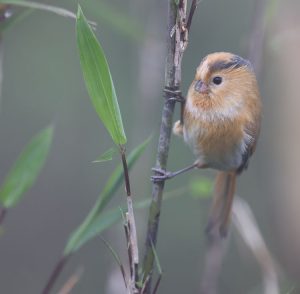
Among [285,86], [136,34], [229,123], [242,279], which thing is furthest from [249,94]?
[242,279]

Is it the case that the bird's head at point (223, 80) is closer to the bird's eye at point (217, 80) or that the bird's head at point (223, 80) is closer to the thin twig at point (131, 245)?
the bird's eye at point (217, 80)

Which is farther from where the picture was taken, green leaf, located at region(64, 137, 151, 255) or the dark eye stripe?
the dark eye stripe

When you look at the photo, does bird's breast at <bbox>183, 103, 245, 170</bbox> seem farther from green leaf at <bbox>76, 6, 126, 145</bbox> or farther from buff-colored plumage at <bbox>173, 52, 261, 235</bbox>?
green leaf at <bbox>76, 6, 126, 145</bbox>

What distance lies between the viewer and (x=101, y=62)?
1.36m

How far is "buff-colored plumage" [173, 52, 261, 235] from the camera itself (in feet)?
6.75

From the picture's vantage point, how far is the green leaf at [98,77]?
4.41ft

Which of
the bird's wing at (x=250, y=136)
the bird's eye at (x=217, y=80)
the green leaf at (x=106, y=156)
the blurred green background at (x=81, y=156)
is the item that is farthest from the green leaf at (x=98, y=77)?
the blurred green background at (x=81, y=156)

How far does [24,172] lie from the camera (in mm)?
1787

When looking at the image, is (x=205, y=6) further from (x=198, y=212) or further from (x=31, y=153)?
(x=31, y=153)

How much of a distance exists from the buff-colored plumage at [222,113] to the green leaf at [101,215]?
46 centimetres

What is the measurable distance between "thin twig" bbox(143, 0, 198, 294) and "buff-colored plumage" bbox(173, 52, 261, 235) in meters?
0.53

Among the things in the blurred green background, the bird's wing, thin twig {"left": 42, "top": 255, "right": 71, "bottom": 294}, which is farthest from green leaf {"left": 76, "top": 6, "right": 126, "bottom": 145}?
the blurred green background

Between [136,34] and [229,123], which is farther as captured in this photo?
[229,123]

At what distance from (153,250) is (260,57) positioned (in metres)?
1.12
